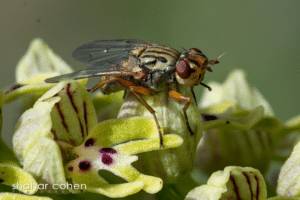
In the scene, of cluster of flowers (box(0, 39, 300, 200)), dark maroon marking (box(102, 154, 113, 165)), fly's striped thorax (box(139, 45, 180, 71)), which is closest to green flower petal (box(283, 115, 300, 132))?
cluster of flowers (box(0, 39, 300, 200))

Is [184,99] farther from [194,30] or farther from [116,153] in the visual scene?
[194,30]

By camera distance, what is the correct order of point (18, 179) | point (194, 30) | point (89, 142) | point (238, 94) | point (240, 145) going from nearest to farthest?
point (18, 179)
point (89, 142)
point (240, 145)
point (238, 94)
point (194, 30)

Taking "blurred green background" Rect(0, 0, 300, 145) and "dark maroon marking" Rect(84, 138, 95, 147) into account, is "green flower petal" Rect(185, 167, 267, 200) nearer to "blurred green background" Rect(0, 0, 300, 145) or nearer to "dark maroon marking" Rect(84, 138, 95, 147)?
"dark maroon marking" Rect(84, 138, 95, 147)

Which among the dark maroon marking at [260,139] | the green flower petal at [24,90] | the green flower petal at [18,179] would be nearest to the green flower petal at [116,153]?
the green flower petal at [18,179]

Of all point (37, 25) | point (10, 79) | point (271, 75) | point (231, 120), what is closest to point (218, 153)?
point (231, 120)

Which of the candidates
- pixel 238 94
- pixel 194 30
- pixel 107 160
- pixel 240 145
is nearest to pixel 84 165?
pixel 107 160

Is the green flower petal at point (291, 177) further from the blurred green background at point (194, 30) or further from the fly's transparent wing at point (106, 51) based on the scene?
the blurred green background at point (194, 30)

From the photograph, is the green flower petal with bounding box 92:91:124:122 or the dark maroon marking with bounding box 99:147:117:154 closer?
the dark maroon marking with bounding box 99:147:117:154
